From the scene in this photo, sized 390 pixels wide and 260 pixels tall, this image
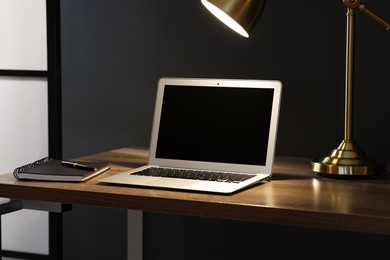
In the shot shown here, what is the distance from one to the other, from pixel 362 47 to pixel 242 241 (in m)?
0.64

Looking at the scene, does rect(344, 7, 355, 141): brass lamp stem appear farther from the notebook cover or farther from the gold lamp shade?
the notebook cover

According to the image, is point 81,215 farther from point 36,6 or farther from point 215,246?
point 36,6

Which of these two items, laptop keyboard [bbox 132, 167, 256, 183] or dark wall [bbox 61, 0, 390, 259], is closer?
laptop keyboard [bbox 132, 167, 256, 183]

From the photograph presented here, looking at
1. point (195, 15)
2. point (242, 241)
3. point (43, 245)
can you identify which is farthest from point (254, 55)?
point (43, 245)

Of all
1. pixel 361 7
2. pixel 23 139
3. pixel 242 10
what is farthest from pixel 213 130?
pixel 23 139

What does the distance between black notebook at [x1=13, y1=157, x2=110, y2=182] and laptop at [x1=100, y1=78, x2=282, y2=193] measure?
0.08m

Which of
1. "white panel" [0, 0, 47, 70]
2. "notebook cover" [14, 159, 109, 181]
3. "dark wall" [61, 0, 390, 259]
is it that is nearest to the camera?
"notebook cover" [14, 159, 109, 181]

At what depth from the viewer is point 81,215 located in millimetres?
2258

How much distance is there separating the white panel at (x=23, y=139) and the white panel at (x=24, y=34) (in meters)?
0.06

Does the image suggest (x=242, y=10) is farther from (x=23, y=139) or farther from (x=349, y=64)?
(x=23, y=139)

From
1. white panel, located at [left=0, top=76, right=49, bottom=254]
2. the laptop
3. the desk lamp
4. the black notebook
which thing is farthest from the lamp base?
white panel, located at [left=0, top=76, right=49, bottom=254]

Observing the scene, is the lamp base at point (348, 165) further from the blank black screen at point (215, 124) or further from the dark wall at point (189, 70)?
the dark wall at point (189, 70)

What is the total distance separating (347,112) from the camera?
5.53ft

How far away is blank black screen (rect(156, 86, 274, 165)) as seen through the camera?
1765 mm
